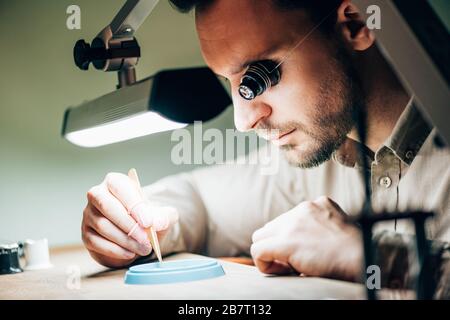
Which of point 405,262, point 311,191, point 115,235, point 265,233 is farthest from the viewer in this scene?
point 311,191

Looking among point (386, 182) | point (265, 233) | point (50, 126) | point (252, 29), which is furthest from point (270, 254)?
point (50, 126)

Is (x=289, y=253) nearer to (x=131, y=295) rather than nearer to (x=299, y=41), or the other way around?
(x=131, y=295)

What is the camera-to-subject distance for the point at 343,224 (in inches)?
45.9

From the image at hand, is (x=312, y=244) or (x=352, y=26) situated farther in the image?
(x=352, y=26)

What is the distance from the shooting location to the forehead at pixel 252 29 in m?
1.34

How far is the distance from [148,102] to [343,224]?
46 cm

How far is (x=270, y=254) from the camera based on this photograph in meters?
1.14

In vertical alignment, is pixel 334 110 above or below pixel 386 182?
above

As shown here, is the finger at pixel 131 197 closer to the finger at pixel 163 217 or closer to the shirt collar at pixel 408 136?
the finger at pixel 163 217

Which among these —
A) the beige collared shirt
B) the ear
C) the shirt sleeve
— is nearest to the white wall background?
the beige collared shirt

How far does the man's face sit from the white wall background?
19 centimetres

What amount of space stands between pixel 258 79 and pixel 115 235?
0.48 meters

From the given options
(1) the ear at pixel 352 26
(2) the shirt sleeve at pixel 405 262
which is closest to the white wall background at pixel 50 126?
(1) the ear at pixel 352 26

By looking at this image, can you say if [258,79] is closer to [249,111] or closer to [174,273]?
[249,111]
